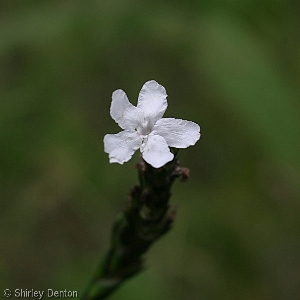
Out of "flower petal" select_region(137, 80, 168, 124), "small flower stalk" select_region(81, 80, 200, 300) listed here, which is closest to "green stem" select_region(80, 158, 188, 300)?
"small flower stalk" select_region(81, 80, 200, 300)

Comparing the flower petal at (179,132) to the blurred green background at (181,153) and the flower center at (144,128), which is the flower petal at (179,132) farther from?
the blurred green background at (181,153)

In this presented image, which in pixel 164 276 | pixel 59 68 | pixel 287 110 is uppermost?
pixel 59 68

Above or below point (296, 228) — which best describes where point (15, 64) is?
above

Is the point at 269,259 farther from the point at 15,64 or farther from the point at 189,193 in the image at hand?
the point at 15,64

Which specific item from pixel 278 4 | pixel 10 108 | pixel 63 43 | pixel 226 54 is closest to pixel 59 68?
pixel 63 43

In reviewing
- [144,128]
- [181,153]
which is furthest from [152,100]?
[181,153]

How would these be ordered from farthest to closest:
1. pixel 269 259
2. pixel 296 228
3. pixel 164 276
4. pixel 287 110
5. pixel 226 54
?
pixel 269 259, pixel 296 228, pixel 164 276, pixel 226 54, pixel 287 110

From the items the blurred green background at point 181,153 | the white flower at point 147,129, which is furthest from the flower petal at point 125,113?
the blurred green background at point 181,153
